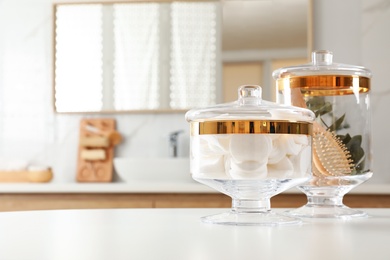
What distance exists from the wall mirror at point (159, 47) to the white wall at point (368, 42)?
11 cm

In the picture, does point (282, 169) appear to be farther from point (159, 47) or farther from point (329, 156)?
point (159, 47)

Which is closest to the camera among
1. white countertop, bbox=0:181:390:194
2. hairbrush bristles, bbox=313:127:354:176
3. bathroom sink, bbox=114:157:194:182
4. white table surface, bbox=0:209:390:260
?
white table surface, bbox=0:209:390:260

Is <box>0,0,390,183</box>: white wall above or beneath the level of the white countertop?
above

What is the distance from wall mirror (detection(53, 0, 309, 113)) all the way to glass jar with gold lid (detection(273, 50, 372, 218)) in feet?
6.61

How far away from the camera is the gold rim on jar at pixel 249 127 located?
0.90 meters

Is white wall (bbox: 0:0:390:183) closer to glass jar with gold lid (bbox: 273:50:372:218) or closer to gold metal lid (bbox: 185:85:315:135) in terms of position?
glass jar with gold lid (bbox: 273:50:372:218)

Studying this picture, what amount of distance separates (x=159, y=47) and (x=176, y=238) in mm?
2450

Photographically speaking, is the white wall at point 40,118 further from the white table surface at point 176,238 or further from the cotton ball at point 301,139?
the cotton ball at point 301,139

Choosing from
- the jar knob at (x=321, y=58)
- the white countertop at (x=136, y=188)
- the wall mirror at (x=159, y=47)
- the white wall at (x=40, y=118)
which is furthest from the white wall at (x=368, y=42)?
the jar knob at (x=321, y=58)

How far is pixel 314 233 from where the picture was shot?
838 millimetres

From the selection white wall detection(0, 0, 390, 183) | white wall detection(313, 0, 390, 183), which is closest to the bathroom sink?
white wall detection(0, 0, 390, 183)

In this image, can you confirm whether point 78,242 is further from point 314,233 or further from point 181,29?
point 181,29

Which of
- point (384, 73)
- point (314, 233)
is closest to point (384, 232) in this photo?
point (314, 233)

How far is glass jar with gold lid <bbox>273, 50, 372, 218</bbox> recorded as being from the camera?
3.50 feet
